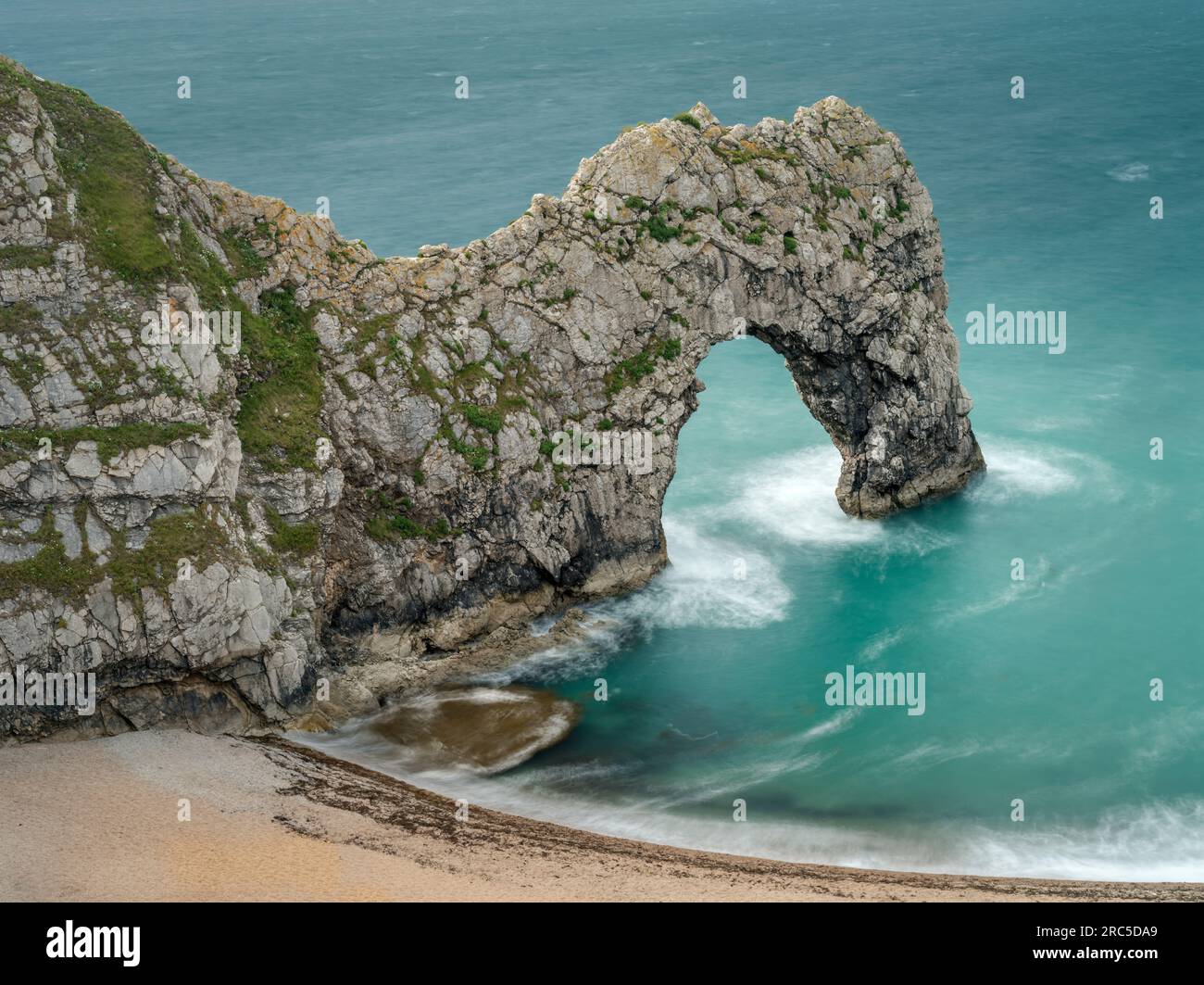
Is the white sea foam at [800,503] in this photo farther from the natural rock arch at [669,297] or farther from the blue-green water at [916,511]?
the natural rock arch at [669,297]

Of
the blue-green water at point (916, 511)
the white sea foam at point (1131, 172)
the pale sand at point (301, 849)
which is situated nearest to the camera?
the pale sand at point (301, 849)

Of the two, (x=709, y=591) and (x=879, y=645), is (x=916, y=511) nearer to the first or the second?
(x=879, y=645)

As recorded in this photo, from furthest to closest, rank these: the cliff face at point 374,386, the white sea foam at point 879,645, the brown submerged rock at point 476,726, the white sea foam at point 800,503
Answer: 1. the white sea foam at point 800,503
2. the white sea foam at point 879,645
3. the brown submerged rock at point 476,726
4. the cliff face at point 374,386

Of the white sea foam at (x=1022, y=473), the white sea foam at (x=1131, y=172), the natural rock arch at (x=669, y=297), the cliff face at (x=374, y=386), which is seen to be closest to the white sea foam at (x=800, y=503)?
the cliff face at (x=374, y=386)

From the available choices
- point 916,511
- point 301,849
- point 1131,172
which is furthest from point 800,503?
point 1131,172

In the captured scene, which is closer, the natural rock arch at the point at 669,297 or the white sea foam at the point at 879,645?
the natural rock arch at the point at 669,297

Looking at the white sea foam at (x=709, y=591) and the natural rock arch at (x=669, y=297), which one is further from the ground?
the natural rock arch at (x=669, y=297)

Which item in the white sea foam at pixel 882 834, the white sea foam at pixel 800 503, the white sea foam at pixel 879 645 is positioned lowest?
the white sea foam at pixel 882 834

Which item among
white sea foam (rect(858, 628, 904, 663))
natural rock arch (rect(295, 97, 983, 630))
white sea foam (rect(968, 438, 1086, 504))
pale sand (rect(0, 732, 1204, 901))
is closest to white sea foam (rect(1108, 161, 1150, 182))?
white sea foam (rect(968, 438, 1086, 504))
